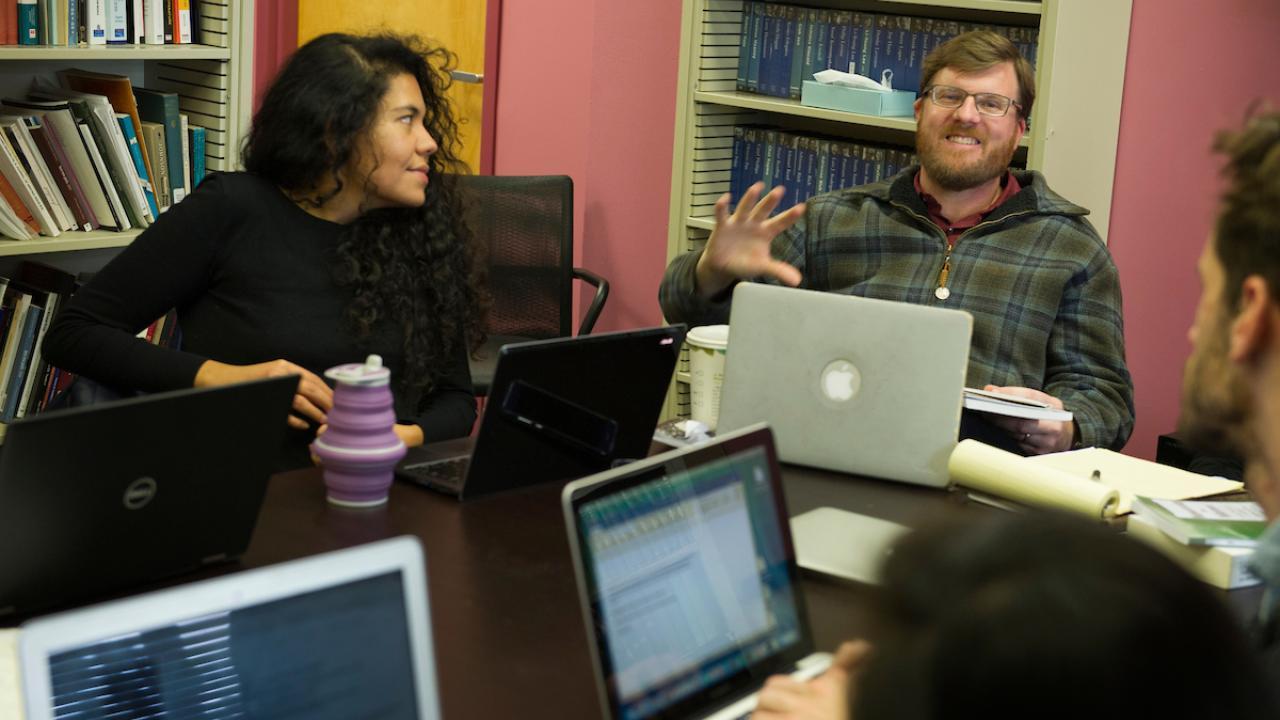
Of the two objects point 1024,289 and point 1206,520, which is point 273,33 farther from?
point 1206,520

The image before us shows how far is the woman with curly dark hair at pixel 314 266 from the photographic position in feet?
8.04

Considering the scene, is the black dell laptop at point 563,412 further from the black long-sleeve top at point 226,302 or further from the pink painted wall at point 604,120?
the pink painted wall at point 604,120

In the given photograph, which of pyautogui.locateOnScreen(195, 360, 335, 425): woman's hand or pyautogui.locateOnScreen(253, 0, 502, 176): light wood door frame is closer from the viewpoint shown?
pyautogui.locateOnScreen(195, 360, 335, 425): woman's hand

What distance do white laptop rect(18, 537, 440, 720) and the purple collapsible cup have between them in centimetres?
82

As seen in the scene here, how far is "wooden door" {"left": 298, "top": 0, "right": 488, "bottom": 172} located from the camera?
4238 mm

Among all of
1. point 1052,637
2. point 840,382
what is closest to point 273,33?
point 840,382

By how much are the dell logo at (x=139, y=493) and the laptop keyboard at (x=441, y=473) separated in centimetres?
50

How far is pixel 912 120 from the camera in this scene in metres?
3.55

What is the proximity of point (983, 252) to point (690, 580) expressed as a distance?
1.72 metres

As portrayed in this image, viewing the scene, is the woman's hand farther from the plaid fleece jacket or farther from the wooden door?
the wooden door

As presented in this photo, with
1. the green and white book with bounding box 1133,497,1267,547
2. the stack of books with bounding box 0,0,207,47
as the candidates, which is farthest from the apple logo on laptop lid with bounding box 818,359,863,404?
the stack of books with bounding box 0,0,207,47

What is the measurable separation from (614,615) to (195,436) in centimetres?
55

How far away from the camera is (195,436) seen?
1.60 m

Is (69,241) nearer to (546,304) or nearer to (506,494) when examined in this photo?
(546,304)
